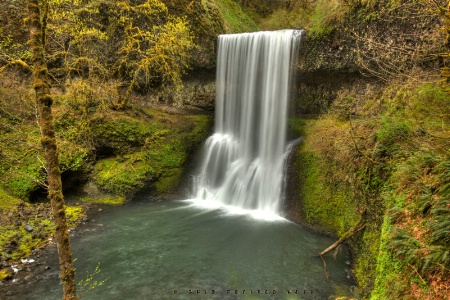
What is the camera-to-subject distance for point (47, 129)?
13.4 ft

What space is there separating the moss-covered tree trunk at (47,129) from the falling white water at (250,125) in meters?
9.10

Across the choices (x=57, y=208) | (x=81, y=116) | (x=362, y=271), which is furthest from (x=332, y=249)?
(x=81, y=116)

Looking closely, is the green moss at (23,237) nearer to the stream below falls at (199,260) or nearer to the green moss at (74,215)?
the green moss at (74,215)

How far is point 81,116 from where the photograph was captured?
13.6 metres

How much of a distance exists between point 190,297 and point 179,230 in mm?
3883

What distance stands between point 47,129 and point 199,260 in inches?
229

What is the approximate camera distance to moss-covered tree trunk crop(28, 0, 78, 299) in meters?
4.01

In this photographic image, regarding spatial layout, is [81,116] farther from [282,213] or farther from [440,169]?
[440,169]

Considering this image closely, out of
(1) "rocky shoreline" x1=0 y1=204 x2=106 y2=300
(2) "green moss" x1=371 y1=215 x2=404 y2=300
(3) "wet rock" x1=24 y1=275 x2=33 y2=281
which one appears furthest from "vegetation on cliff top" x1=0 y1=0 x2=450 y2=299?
(3) "wet rock" x1=24 y1=275 x2=33 y2=281

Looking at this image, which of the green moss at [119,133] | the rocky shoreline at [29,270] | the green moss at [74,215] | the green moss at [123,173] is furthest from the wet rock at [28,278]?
the green moss at [119,133]

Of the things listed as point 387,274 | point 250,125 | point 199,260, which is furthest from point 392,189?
point 250,125

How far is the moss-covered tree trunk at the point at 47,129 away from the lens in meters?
4.01

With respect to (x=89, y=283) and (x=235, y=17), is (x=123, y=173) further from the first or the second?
(x=235, y=17)

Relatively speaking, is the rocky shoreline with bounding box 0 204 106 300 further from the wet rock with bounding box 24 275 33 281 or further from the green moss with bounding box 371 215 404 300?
the green moss with bounding box 371 215 404 300
